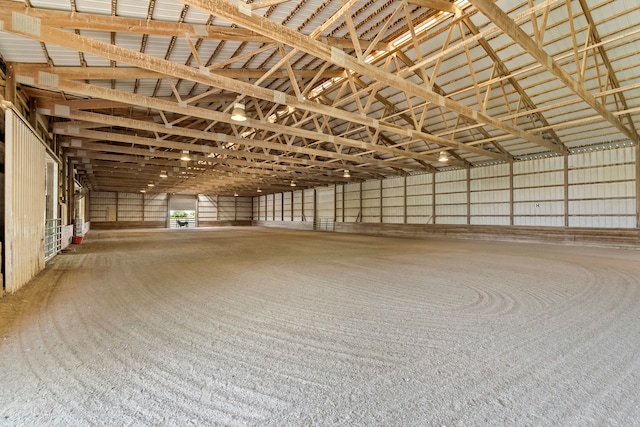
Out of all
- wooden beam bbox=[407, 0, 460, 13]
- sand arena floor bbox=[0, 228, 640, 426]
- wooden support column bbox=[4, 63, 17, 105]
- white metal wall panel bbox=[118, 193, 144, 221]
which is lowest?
sand arena floor bbox=[0, 228, 640, 426]

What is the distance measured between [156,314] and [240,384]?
252 cm

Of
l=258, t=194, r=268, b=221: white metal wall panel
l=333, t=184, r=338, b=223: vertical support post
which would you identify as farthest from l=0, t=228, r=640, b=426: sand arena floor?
l=258, t=194, r=268, b=221: white metal wall panel

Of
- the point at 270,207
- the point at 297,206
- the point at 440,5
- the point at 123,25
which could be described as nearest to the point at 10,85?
the point at 123,25

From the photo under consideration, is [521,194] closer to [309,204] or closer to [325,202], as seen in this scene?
[325,202]

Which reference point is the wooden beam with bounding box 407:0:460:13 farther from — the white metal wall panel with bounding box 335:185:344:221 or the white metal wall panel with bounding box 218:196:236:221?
the white metal wall panel with bounding box 218:196:236:221

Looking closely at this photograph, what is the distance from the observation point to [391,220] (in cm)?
2589

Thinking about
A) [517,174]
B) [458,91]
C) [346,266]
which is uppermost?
[458,91]

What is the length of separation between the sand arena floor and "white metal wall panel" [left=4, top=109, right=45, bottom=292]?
29.6 inches

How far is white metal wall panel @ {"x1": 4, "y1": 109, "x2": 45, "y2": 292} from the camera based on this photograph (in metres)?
5.83

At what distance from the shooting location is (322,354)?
3125 millimetres

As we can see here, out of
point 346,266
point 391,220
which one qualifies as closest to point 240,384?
point 346,266

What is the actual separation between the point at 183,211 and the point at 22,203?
38468 millimetres

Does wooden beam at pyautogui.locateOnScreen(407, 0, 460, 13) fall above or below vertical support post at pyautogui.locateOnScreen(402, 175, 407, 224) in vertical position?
above

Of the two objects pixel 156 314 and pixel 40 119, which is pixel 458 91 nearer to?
pixel 156 314
